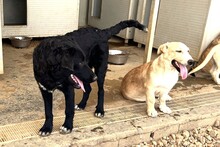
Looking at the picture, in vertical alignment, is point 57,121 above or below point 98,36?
below

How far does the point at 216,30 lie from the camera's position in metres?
4.31

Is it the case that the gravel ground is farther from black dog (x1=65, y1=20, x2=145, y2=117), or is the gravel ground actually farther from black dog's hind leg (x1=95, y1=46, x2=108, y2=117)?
black dog (x1=65, y1=20, x2=145, y2=117)

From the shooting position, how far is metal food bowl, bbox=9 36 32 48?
188 inches

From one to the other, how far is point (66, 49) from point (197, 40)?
2969 millimetres

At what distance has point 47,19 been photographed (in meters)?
5.11

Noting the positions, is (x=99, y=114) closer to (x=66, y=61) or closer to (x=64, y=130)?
(x=64, y=130)

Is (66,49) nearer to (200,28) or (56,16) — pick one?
(200,28)

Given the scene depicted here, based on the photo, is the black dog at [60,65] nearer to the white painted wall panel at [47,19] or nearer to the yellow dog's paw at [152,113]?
the yellow dog's paw at [152,113]

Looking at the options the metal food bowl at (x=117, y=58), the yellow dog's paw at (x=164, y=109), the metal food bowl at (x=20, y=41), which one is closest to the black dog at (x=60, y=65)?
the yellow dog's paw at (x=164, y=109)

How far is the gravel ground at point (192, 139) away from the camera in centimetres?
273

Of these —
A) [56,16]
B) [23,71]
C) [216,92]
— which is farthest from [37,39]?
[216,92]

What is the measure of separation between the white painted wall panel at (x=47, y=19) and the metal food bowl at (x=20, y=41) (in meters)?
0.16

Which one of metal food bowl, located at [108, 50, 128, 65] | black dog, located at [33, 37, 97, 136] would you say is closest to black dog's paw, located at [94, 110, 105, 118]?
black dog, located at [33, 37, 97, 136]

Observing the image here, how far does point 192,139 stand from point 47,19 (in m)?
3.44
